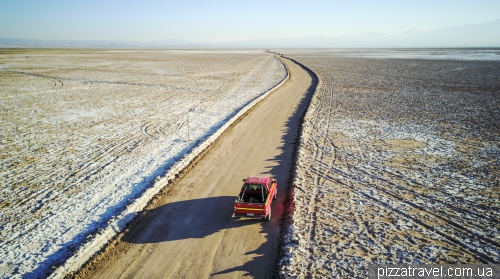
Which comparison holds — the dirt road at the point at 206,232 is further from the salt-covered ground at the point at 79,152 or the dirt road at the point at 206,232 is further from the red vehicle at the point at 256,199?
the salt-covered ground at the point at 79,152

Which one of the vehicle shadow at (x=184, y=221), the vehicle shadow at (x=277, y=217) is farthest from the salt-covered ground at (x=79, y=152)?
the vehicle shadow at (x=277, y=217)

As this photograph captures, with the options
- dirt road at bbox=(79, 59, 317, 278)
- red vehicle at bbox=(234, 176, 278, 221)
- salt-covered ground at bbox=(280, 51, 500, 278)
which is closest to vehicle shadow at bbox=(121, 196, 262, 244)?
dirt road at bbox=(79, 59, 317, 278)

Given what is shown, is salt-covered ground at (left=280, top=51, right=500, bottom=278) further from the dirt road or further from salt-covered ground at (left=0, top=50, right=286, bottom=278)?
salt-covered ground at (left=0, top=50, right=286, bottom=278)

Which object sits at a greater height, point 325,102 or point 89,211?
point 325,102

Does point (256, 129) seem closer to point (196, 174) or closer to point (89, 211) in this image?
point (196, 174)

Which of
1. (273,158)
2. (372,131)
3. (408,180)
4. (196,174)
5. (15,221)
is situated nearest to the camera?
(15,221)

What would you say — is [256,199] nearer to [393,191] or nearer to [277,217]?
[277,217]

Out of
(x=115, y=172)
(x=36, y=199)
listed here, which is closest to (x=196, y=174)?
(x=115, y=172)
